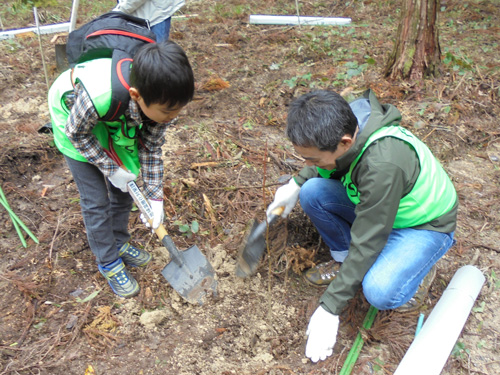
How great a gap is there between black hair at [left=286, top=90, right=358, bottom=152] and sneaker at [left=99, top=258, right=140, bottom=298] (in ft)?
4.11

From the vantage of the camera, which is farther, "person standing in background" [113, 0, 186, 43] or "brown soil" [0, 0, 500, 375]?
"person standing in background" [113, 0, 186, 43]

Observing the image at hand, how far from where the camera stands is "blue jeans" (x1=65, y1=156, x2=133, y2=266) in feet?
6.66

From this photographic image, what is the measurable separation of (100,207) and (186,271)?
576 millimetres

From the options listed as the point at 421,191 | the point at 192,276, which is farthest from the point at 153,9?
the point at 421,191

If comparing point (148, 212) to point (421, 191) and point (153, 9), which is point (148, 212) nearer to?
point (421, 191)

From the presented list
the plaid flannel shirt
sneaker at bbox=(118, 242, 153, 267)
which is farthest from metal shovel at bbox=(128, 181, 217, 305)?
sneaker at bbox=(118, 242, 153, 267)

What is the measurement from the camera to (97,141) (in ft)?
6.29

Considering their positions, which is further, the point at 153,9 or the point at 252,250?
the point at 153,9

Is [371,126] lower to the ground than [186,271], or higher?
higher

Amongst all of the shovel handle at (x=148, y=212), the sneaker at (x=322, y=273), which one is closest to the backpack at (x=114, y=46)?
the shovel handle at (x=148, y=212)

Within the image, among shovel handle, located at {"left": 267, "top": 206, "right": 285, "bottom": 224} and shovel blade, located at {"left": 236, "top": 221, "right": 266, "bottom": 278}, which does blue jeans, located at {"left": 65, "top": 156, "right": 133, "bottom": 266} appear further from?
shovel handle, located at {"left": 267, "top": 206, "right": 285, "bottom": 224}

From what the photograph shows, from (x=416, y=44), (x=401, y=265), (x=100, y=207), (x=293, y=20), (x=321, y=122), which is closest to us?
(x=321, y=122)

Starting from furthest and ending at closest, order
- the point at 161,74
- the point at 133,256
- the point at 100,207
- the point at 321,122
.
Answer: the point at 133,256
the point at 100,207
the point at 321,122
the point at 161,74

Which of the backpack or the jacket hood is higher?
the backpack
